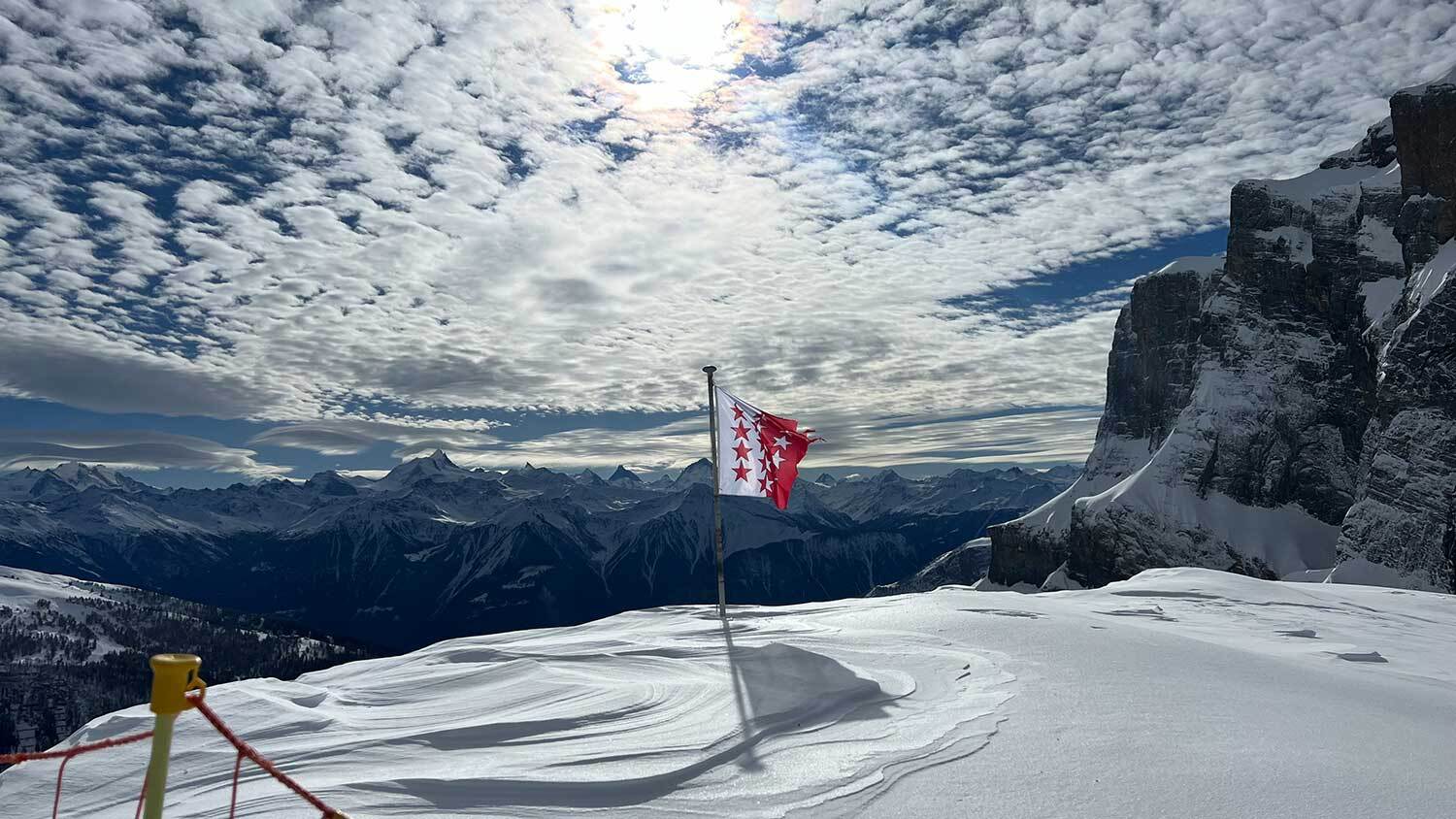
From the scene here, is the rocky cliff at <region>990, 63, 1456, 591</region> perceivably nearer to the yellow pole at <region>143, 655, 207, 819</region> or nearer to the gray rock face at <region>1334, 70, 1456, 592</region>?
the gray rock face at <region>1334, 70, 1456, 592</region>

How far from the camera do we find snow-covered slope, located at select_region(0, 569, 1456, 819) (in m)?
6.03

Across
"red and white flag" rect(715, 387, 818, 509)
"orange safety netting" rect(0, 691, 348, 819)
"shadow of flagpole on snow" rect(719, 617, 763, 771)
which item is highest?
"red and white flag" rect(715, 387, 818, 509)

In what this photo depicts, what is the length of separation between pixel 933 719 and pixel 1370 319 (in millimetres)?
157852

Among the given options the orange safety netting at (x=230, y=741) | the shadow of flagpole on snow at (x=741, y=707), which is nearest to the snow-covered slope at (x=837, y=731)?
the shadow of flagpole on snow at (x=741, y=707)

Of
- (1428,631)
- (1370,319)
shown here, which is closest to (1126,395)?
(1370,319)

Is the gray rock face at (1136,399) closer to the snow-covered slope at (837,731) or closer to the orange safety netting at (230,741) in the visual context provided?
the snow-covered slope at (837,731)

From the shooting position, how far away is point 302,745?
766 cm

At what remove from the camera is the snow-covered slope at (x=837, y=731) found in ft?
19.8

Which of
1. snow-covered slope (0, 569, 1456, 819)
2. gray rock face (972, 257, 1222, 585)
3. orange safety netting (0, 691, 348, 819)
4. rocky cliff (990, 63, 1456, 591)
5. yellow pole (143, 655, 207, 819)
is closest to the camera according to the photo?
yellow pole (143, 655, 207, 819)

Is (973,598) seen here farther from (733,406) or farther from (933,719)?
(933,719)

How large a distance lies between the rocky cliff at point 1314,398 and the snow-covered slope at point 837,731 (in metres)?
118

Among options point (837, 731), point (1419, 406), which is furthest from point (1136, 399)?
point (837, 731)

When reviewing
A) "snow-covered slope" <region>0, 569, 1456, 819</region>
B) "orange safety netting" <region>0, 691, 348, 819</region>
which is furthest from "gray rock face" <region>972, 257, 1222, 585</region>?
"orange safety netting" <region>0, 691, 348, 819</region>

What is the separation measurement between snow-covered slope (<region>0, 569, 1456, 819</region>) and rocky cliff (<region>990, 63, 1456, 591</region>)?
11849 cm
